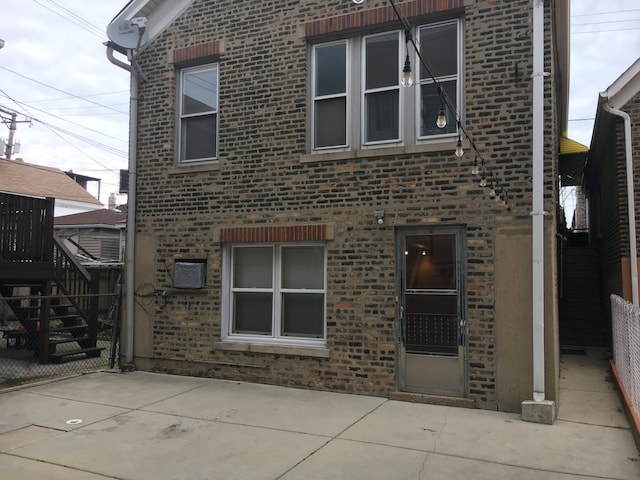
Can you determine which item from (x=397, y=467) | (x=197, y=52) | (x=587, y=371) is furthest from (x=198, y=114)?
(x=587, y=371)

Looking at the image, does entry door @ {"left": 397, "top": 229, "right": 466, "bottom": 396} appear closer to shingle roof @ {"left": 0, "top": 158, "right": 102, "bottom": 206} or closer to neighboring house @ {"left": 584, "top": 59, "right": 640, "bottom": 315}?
neighboring house @ {"left": 584, "top": 59, "right": 640, "bottom": 315}

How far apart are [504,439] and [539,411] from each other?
852 millimetres

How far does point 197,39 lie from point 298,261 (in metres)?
4.19

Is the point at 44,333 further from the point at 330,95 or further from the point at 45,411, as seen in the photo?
the point at 330,95

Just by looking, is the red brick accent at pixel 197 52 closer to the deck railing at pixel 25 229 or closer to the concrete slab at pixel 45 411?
the deck railing at pixel 25 229

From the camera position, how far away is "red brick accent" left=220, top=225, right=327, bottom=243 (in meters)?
7.78

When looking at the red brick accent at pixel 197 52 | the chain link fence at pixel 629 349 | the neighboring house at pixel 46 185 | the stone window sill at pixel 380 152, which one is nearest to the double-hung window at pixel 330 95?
the stone window sill at pixel 380 152

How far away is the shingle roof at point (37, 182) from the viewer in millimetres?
22859

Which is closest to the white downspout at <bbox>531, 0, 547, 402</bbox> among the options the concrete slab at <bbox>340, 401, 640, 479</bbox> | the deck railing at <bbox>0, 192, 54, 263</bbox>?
the concrete slab at <bbox>340, 401, 640, 479</bbox>

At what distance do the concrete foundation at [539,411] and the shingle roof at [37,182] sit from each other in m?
21.4

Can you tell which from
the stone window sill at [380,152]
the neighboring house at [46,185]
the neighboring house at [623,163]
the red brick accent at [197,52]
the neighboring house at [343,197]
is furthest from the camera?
the neighboring house at [46,185]

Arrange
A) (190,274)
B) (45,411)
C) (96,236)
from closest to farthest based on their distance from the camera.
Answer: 1. (45,411)
2. (190,274)
3. (96,236)

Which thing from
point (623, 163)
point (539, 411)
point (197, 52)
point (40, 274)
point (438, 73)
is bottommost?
point (539, 411)

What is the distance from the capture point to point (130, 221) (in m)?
9.28
